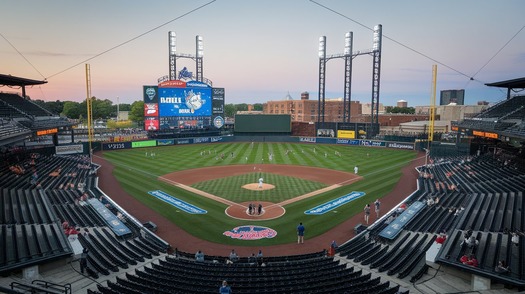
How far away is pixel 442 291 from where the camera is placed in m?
12.3

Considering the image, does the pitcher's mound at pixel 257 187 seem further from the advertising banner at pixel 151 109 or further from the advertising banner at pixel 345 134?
the advertising banner at pixel 345 134

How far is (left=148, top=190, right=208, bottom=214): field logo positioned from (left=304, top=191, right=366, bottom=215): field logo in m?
8.77

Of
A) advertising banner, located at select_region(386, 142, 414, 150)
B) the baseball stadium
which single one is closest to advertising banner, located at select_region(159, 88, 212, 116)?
the baseball stadium

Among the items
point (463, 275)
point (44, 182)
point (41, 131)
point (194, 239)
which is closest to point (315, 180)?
point (194, 239)

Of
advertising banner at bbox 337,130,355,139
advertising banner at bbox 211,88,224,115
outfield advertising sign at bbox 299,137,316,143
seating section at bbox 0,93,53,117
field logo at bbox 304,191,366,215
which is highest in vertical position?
advertising banner at bbox 211,88,224,115

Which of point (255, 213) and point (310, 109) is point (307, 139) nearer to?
point (255, 213)

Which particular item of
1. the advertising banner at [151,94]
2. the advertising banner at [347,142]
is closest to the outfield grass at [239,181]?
the advertising banner at [347,142]

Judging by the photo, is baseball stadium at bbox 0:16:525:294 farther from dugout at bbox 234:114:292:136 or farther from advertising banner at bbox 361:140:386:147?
dugout at bbox 234:114:292:136

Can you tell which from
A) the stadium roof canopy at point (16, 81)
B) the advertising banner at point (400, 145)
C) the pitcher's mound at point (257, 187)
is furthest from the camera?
the advertising banner at point (400, 145)

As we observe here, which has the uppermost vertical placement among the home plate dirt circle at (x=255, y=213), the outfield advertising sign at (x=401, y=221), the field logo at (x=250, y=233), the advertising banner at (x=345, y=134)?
the advertising banner at (x=345, y=134)

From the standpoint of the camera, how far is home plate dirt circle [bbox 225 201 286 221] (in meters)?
24.6

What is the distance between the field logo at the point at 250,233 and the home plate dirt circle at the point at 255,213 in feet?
5.87

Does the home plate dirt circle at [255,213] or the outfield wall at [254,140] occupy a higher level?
the outfield wall at [254,140]

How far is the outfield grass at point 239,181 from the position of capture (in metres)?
23.0
